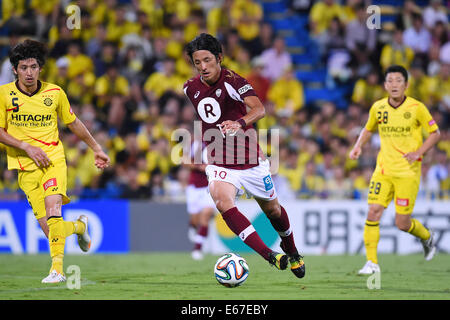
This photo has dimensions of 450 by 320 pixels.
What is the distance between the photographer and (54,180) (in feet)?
26.7

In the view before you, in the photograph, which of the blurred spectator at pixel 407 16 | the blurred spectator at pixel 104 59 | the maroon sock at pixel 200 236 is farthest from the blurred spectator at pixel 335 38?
the maroon sock at pixel 200 236

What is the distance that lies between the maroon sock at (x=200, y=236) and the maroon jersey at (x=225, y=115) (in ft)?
18.2

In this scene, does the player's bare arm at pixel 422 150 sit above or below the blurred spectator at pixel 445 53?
below

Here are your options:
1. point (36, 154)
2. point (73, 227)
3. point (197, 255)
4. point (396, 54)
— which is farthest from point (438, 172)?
point (36, 154)

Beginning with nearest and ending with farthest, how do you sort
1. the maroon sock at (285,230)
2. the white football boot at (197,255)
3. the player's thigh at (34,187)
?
the player's thigh at (34,187)
the maroon sock at (285,230)
the white football boot at (197,255)

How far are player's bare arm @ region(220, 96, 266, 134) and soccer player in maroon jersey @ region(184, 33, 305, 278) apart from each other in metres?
0.01

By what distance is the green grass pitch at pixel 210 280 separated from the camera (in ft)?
23.9

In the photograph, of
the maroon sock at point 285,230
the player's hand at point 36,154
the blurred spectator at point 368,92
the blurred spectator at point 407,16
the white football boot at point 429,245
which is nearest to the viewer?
the player's hand at point 36,154

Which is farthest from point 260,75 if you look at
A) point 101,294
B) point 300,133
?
point 101,294

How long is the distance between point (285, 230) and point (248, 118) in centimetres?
154

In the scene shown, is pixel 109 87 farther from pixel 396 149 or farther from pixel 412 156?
pixel 412 156

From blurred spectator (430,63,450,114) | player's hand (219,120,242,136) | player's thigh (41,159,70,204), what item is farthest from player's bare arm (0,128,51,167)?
blurred spectator (430,63,450,114)

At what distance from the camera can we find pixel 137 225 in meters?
15.0

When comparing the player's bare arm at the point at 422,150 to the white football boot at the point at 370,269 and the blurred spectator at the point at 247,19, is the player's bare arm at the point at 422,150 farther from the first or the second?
the blurred spectator at the point at 247,19
